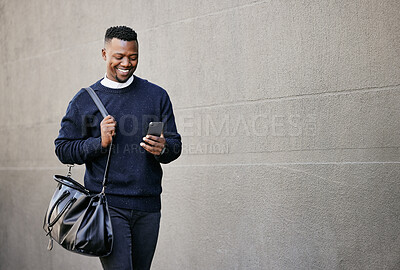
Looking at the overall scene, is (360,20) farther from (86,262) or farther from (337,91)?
(86,262)

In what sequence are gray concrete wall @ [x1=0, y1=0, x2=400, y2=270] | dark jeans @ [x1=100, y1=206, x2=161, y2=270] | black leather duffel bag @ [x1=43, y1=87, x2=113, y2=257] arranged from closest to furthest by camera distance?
black leather duffel bag @ [x1=43, y1=87, x2=113, y2=257], dark jeans @ [x1=100, y1=206, x2=161, y2=270], gray concrete wall @ [x1=0, y1=0, x2=400, y2=270]

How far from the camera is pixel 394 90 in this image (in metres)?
3.47

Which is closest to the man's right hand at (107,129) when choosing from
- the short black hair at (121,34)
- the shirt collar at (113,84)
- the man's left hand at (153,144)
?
the man's left hand at (153,144)

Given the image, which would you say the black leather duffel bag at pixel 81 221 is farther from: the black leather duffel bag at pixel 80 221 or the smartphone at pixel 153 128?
the smartphone at pixel 153 128

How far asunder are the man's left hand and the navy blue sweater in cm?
7

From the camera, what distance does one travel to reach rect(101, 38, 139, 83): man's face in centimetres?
288

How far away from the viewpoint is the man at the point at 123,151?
9.15 feet

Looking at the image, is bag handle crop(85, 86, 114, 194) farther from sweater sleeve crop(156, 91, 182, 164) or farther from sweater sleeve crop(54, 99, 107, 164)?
sweater sleeve crop(156, 91, 182, 164)

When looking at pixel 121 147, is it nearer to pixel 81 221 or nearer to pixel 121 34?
pixel 81 221

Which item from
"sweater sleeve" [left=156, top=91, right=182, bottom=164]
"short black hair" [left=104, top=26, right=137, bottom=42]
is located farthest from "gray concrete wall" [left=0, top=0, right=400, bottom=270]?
"short black hair" [left=104, top=26, right=137, bottom=42]

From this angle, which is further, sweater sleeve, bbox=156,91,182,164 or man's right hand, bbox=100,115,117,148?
sweater sleeve, bbox=156,91,182,164

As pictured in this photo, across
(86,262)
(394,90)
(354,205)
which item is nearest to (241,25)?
(394,90)

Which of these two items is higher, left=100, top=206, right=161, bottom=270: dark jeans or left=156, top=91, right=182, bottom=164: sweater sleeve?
left=156, top=91, right=182, bottom=164: sweater sleeve

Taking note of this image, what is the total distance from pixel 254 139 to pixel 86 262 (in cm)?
A: 252
